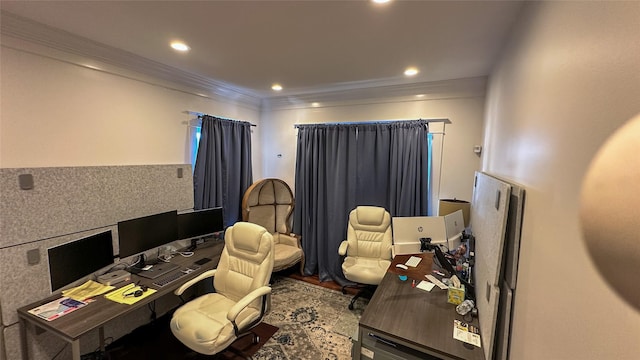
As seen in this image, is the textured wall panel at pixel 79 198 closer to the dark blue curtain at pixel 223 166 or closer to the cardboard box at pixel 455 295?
the dark blue curtain at pixel 223 166

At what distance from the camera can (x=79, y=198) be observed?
6.68 feet

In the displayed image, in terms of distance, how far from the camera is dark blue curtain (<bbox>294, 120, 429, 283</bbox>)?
3.17 m

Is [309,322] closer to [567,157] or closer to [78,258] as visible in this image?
[78,258]

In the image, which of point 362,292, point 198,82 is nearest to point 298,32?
point 198,82

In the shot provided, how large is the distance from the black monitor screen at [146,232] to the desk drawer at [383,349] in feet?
6.64

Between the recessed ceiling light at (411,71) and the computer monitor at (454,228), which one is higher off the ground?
the recessed ceiling light at (411,71)

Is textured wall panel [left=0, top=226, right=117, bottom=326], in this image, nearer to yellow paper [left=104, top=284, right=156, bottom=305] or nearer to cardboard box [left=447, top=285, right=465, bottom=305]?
yellow paper [left=104, top=284, right=156, bottom=305]

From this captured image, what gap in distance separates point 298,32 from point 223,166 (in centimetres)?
208

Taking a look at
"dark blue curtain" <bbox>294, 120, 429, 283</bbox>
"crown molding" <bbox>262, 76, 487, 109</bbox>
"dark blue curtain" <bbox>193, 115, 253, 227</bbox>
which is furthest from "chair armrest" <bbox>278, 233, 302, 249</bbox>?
"crown molding" <bbox>262, 76, 487, 109</bbox>

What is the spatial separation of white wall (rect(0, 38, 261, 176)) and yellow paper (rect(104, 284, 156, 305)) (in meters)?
1.09

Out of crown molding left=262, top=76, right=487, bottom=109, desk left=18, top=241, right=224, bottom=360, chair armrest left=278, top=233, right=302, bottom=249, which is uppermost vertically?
crown molding left=262, top=76, right=487, bottom=109

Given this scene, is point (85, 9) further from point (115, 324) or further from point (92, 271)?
point (115, 324)

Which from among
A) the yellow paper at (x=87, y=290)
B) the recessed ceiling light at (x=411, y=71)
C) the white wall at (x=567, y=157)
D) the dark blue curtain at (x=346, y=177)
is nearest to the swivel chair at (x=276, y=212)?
the dark blue curtain at (x=346, y=177)

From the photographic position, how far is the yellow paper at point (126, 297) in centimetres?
181
